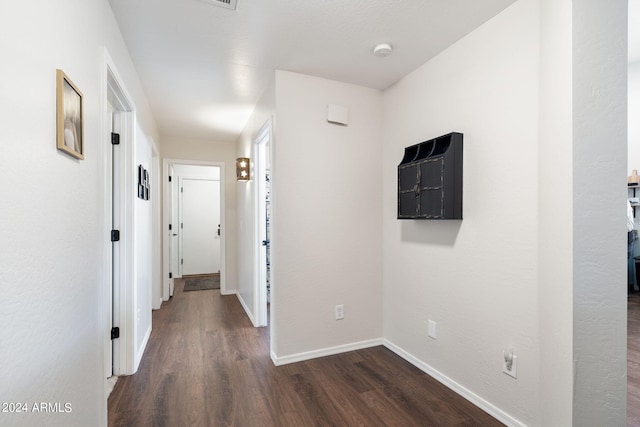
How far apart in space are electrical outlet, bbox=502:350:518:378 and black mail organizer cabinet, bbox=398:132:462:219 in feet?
2.77

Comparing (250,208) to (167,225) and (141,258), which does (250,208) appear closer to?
(141,258)

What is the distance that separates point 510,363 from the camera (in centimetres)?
173

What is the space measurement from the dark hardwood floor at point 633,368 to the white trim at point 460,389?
64 cm

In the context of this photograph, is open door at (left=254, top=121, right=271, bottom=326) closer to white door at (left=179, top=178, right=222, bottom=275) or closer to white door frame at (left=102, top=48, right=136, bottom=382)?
white door frame at (left=102, top=48, right=136, bottom=382)

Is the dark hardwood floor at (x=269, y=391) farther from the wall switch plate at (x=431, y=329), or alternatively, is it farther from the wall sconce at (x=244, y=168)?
the wall sconce at (x=244, y=168)

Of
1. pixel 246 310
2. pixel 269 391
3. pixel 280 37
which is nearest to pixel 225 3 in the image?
pixel 280 37

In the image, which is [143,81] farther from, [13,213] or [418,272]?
[418,272]

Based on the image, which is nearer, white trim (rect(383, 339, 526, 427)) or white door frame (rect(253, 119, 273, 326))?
white trim (rect(383, 339, 526, 427))

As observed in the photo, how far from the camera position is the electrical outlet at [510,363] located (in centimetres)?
170

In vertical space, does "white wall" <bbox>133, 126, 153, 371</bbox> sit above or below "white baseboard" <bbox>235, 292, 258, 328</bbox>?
above

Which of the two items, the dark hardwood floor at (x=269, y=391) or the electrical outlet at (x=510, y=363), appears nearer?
the electrical outlet at (x=510, y=363)

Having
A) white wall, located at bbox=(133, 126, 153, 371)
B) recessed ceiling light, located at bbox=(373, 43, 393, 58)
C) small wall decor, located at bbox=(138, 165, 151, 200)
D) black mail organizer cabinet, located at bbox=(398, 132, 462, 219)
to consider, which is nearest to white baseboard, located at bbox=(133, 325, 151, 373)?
white wall, located at bbox=(133, 126, 153, 371)

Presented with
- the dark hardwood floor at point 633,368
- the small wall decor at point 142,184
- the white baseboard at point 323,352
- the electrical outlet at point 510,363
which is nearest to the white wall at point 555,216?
the electrical outlet at point 510,363

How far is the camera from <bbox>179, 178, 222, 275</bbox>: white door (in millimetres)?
6367
